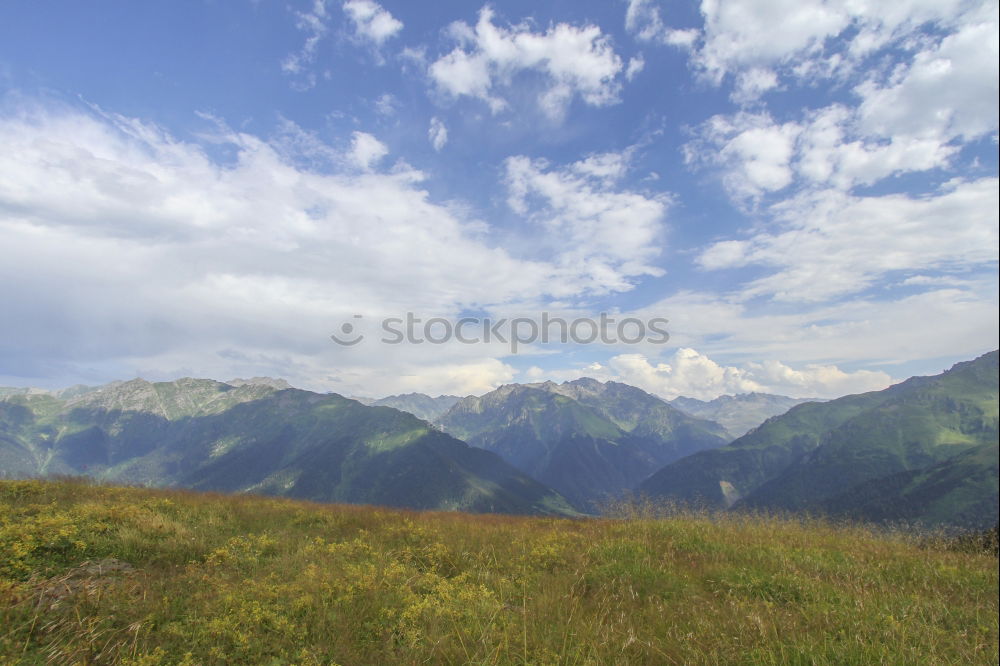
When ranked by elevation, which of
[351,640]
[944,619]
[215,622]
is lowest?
[944,619]

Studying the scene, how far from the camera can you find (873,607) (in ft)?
20.3

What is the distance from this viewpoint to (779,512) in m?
14.2

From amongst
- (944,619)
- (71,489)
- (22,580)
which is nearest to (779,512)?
(944,619)

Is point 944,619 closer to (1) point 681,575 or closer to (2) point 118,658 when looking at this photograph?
(1) point 681,575

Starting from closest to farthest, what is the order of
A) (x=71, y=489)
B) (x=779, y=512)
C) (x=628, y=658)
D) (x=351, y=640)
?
(x=628, y=658) → (x=351, y=640) → (x=71, y=489) → (x=779, y=512)

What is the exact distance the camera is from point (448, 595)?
6113 mm

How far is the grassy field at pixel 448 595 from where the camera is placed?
4797 mm

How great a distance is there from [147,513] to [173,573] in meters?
3.18

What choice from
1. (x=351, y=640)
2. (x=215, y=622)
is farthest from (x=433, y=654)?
(x=215, y=622)

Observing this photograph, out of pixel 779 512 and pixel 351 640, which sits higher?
pixel 351 640

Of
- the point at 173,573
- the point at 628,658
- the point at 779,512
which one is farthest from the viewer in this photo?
the point at 779,512

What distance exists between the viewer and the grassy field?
4797 millimetres

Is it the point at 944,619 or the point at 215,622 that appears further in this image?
the point at 944,619

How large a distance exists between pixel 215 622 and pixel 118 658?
824mm
